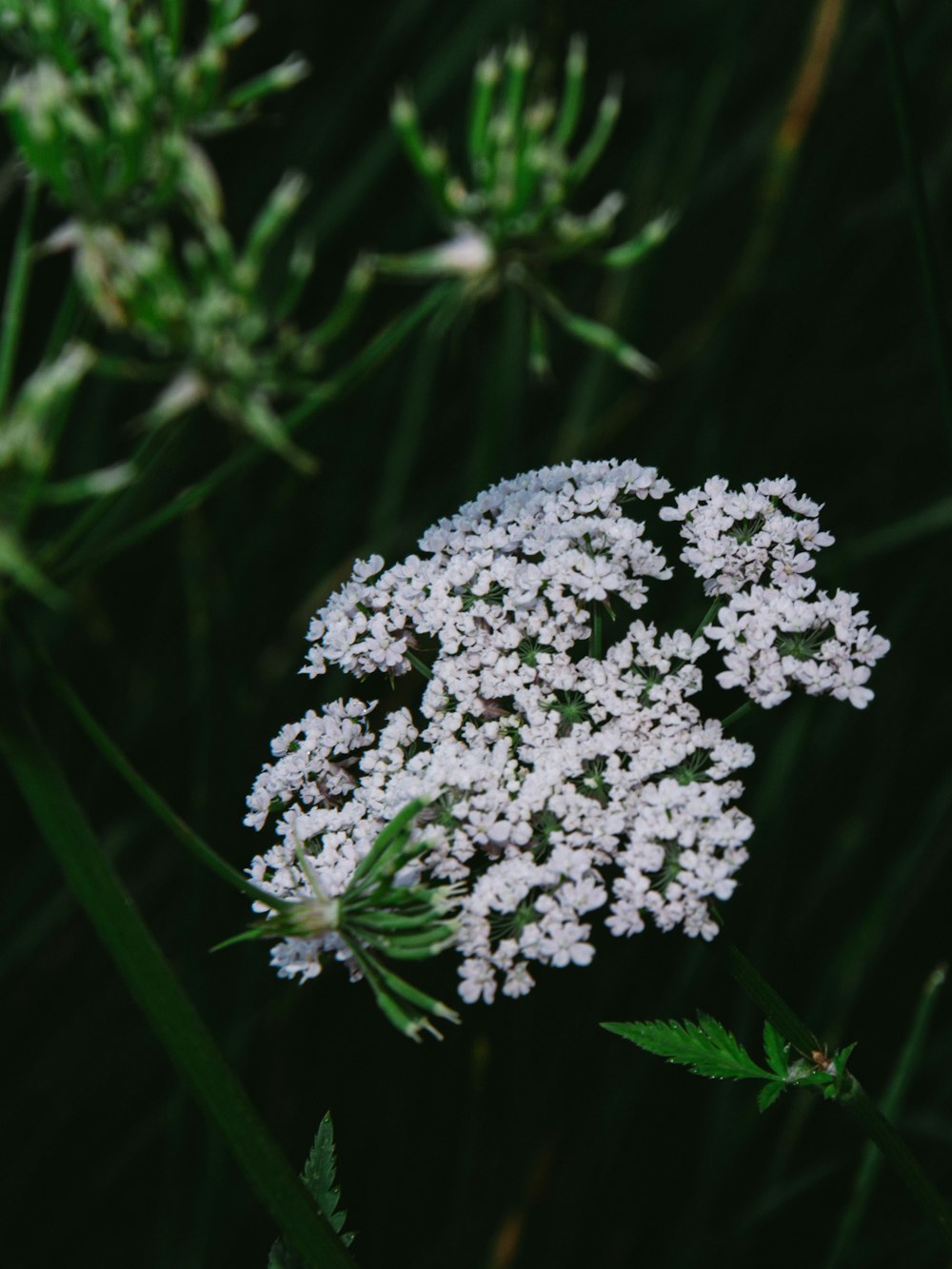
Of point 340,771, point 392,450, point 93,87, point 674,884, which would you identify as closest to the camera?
point 93,87

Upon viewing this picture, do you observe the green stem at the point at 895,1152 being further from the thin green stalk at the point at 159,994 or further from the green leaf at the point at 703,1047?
the thin green stalk at the point at 159,994

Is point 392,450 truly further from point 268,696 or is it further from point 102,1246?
point 102,1246

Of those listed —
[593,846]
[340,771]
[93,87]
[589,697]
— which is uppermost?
[93,87]


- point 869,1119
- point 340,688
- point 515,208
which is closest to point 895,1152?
point 869,1119

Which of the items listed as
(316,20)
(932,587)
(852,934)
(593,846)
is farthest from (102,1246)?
(316,20)

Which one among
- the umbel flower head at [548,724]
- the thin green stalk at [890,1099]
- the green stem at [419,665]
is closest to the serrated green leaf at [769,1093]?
the umbel flower head at [548,724]

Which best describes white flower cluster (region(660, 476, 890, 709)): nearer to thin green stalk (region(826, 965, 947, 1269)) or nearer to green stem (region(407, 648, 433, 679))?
green stem (region(407, 648, 433, 679))

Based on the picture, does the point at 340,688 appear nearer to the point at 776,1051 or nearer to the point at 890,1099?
the point at 890,1099

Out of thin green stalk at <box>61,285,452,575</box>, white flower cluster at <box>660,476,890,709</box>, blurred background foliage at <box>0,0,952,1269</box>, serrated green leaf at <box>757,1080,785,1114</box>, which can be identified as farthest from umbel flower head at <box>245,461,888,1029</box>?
blurred background foliage at <box>0,0,952,1269</box>
